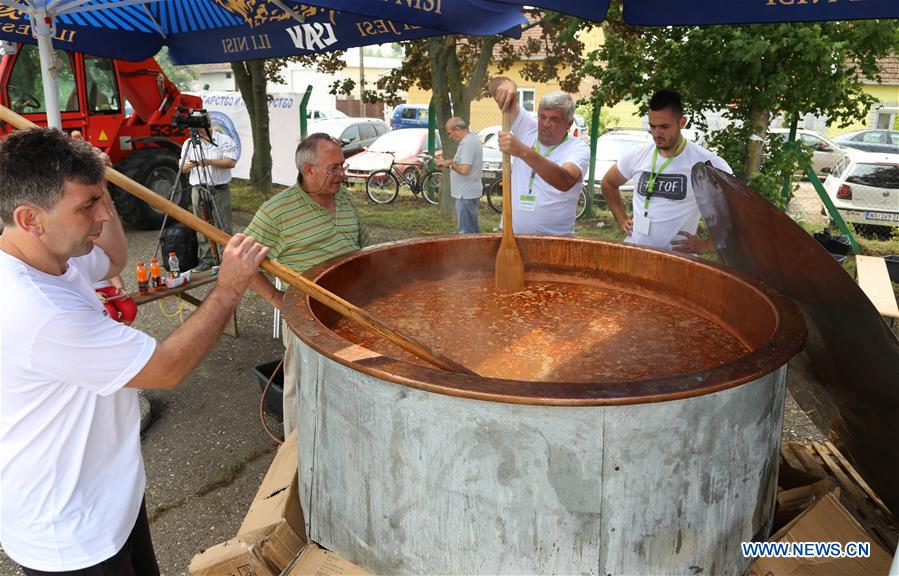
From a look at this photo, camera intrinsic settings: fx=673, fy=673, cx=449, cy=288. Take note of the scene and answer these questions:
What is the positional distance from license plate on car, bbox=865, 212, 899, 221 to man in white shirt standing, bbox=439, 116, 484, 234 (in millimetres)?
5973

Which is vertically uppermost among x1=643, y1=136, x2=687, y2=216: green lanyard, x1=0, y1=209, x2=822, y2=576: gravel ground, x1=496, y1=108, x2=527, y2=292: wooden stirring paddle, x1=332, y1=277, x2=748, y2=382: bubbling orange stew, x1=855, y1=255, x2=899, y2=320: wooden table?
x1=643, y1=136, x2=687, y2=216: green lanyard

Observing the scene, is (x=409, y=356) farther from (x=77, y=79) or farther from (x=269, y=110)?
(x=269, y=110)

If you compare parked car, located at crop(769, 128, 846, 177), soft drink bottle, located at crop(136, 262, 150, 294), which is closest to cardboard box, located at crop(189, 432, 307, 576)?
soft drink bottle, located at crop(136, 262, 150, 294)

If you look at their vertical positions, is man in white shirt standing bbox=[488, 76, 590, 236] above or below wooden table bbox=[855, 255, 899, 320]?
above

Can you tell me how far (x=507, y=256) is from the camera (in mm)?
3732

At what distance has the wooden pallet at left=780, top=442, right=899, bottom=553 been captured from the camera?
2.83 m

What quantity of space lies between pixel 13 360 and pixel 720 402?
2.02m

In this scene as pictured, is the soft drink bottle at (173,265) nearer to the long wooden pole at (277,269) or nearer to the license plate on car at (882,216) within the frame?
the long wooden pole at (277,269)

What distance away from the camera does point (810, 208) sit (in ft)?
42.7

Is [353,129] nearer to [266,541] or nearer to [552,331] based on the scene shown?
[552,331]

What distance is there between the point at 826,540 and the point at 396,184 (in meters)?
11.5

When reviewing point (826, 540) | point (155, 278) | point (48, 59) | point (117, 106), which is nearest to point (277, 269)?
point (826, 540)

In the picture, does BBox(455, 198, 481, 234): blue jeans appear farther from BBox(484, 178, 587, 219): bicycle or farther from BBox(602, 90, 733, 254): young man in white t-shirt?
BBox(602, 90, 733, 254): young man in white t-shirt

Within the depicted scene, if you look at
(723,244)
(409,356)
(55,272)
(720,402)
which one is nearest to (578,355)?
(409,356)
